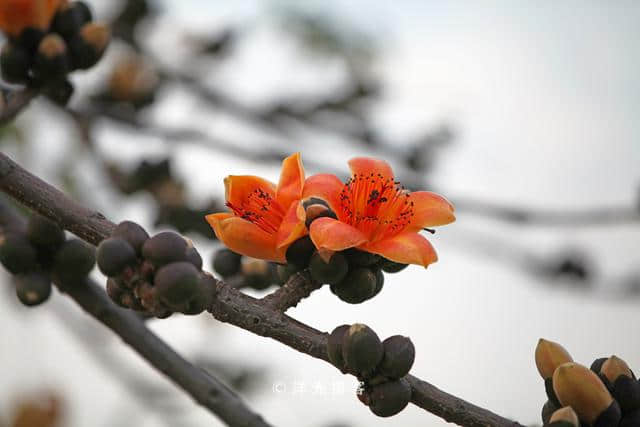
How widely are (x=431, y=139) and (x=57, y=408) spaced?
2.13m

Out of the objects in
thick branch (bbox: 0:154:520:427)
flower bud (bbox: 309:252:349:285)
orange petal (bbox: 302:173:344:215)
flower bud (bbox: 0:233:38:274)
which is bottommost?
flower bud (bbox: 0:233:38:274)

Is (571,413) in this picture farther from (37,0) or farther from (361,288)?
(37,0)

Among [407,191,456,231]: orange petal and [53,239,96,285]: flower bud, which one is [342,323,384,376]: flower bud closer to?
[407,191,456,231]: orange petal

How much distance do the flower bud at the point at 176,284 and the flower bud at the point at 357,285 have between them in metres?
0.31

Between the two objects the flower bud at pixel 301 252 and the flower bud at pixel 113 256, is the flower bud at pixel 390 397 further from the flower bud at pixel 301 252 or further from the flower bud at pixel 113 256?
the flower bud at pixel 113 256

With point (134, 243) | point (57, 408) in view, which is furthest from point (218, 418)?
point (57, 408)

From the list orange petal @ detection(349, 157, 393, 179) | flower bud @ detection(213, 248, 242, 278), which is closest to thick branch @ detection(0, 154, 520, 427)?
orange petal @ detection(349, 157, 393, 179)

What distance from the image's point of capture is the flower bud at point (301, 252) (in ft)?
4.41

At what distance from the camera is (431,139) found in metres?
4.05

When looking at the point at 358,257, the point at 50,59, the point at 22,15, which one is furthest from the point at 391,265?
the point at 22,15

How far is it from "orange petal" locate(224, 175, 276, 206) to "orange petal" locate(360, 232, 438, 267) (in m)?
0.24

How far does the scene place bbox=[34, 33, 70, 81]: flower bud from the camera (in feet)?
5.79

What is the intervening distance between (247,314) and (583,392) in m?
0.53

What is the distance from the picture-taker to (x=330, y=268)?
131 cm
